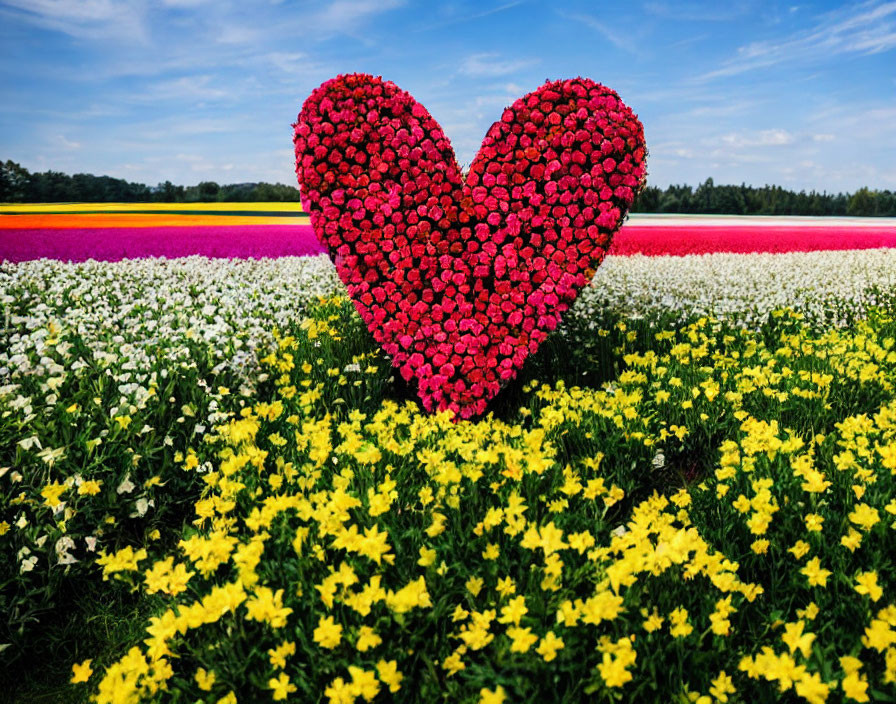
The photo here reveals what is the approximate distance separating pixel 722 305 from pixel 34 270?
9480mm

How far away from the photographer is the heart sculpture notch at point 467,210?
5.25 meters

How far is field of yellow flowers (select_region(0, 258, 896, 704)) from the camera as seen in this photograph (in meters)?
2.35

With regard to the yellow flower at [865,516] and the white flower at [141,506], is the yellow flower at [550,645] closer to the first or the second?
the yellow flower at [865,516]

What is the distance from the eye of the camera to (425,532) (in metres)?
3.12

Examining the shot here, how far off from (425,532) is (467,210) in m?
2.97

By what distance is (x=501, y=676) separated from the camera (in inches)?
89.1

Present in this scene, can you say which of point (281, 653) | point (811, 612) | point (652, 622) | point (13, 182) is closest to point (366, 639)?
point (281, 653)

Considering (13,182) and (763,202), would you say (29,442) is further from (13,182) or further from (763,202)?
(763,202)

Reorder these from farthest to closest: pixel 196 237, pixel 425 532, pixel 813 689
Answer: pixel 196 237 < pixel 425 532 < pixel 813 689

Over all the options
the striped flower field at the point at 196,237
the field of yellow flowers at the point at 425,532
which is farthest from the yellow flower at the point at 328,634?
the striped flower field at the point at 196,237

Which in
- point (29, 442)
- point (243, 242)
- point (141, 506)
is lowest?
point (141, 506)

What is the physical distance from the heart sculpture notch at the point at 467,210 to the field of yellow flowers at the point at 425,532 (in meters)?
0.68

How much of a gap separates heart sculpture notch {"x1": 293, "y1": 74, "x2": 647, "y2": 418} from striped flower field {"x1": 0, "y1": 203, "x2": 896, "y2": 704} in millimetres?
706

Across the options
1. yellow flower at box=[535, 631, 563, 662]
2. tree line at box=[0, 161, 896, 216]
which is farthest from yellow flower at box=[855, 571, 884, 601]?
tree line at box=[0, 161, 896, 216]
